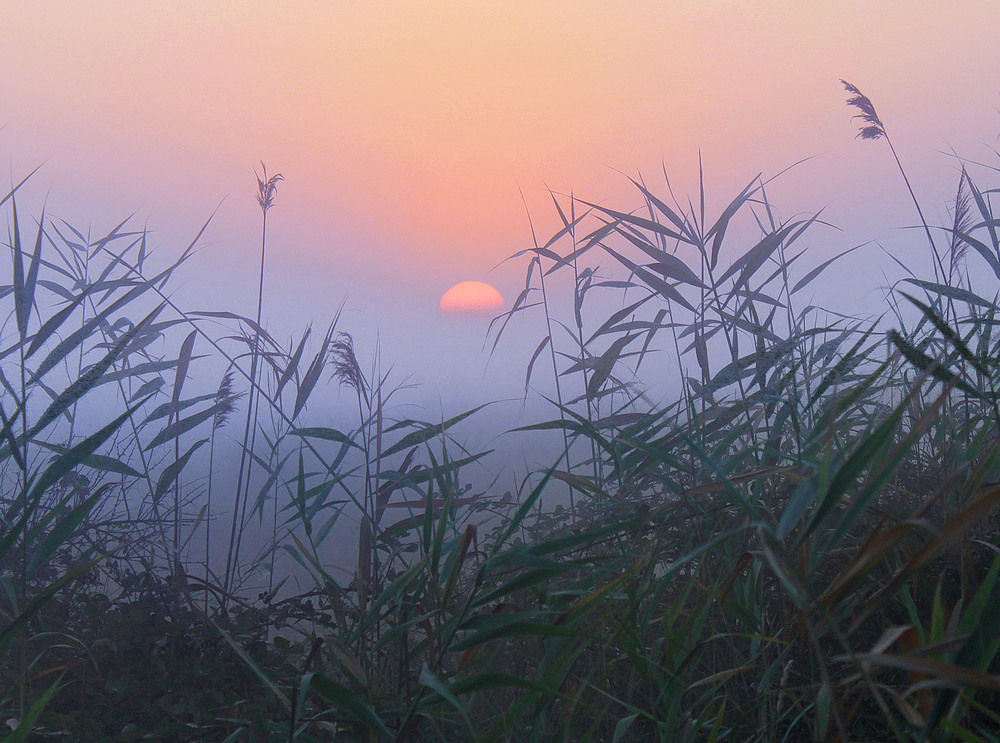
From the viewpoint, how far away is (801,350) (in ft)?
5.27

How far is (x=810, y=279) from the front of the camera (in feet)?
5.86

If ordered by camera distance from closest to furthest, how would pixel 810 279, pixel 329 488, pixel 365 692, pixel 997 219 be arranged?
pixel 365 692 < pixel 329 488 < pixel 997 219 < pixel 810 279

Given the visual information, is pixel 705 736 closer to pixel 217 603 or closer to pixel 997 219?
pixel 217 603

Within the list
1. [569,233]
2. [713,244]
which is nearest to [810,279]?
[713,244]

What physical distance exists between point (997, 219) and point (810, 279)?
0.45 meters

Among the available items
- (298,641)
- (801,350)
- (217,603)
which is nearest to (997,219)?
(801,350)

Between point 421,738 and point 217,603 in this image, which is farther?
point 217,603

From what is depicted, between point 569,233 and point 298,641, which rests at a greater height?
point 569,233

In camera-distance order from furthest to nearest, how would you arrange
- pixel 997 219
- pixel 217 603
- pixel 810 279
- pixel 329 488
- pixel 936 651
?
pixel 810 279 < pixel 997 219 < pixel 217 603 < pixel 329 488 < pixel 936 651

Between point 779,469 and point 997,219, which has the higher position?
point 997,219

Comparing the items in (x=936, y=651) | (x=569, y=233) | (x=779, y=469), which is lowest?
(x=936, y=651)

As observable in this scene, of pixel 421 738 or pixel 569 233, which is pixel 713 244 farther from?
pixel 421 738

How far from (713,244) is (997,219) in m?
0.77

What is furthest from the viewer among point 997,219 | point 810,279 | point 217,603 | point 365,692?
point 810,279
